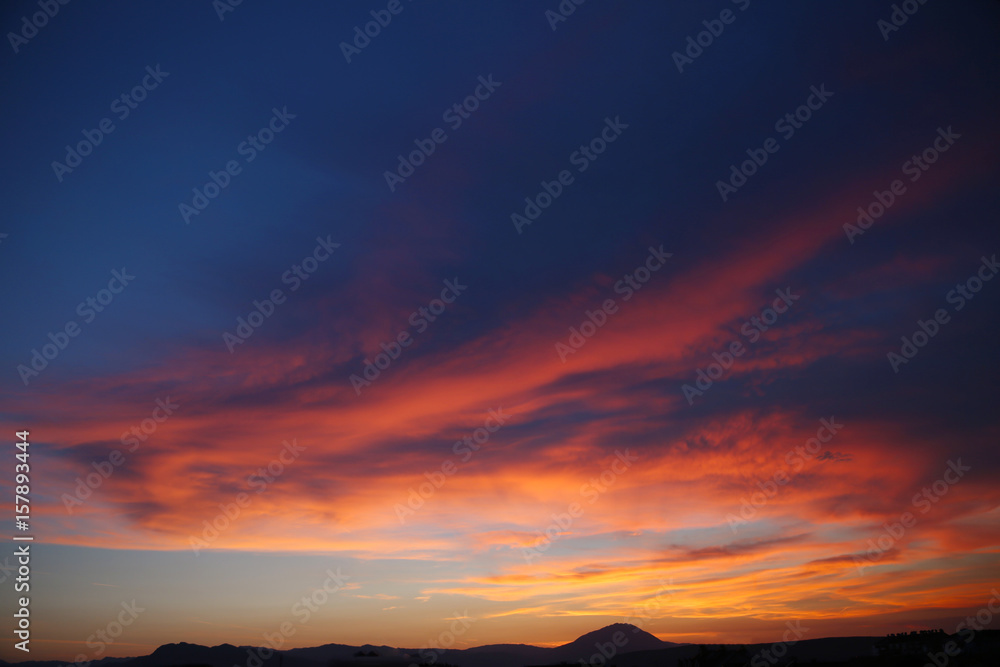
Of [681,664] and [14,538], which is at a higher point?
[14,538]

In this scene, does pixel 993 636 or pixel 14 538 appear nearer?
pixel 14 538

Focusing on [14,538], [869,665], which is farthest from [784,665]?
[14,538]

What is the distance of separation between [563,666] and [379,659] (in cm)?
2903

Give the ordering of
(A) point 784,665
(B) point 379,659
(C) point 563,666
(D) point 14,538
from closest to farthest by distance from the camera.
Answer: (D) point 14,538, (A) point 784,665, (B) point 379,659, (C) point 563,666

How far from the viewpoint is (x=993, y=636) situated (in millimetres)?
58938

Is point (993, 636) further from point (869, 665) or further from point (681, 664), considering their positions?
point (681, 664)

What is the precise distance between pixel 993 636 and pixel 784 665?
19.1 meters

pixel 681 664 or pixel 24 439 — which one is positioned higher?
pixel 24 439

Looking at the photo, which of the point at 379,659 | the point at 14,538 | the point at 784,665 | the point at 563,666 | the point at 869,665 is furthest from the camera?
the point at 563,666

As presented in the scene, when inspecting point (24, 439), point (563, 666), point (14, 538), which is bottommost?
point (563, 666)

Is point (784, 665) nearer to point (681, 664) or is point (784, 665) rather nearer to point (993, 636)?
point (681, 664)

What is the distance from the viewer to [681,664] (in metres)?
70.5

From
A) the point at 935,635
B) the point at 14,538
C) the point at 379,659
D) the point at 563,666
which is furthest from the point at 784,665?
the point at 14,538

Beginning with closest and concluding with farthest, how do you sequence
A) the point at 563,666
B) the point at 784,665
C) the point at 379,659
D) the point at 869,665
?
1. the point at 869,665
2. the point at 784,665
3. the point at 379,659
4. the point at 563,666
